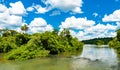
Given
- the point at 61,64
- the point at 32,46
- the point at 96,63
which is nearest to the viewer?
the point at 61,64

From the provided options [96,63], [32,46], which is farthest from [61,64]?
[32,46]

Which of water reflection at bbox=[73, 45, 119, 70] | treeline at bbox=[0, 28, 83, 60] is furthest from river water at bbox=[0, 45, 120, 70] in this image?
treeline at bbox=[0, 28, 83, 60]

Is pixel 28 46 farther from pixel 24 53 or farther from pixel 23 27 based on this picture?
pixel 23 27

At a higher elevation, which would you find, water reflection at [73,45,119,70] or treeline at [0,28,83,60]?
treeline at [0,28,83,60]

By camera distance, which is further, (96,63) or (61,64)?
(96,63)

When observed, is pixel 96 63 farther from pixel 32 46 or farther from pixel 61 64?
pixel 32 46

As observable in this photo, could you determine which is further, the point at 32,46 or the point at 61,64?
the point at 32,46

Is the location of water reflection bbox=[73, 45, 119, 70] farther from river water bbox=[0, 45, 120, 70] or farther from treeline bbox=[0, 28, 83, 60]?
treeline bbox=[0, 28, 83, 60]

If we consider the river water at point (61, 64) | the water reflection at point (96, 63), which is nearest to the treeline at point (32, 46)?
the river water at point (61, 64)

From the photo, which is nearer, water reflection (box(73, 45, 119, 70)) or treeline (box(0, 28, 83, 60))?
water reflection (box(73, 45, 119, 70))

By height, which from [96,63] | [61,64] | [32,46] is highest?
[32,46]

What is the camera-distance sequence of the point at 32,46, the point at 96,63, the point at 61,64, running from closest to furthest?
the point at 61,64
the point at 96,63
the point at 32,46

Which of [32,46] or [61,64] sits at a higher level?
[32,46]

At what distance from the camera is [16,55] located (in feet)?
152
